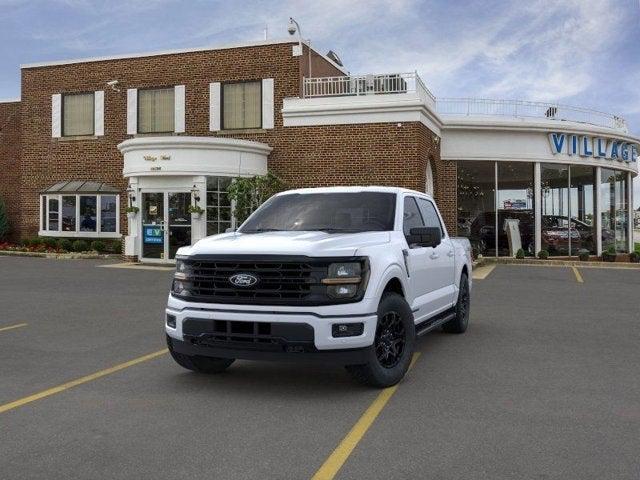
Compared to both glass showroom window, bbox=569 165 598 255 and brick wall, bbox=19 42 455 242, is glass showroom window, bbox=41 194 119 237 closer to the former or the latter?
brick wall, bbox=19 42 455 242

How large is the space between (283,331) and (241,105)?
61.1 feet

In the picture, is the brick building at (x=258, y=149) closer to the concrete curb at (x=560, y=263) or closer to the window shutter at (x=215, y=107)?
the window shutter at (x=215, y=107)

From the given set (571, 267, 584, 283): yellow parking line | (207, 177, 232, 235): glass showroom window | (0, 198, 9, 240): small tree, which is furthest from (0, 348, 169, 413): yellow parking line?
(0, 198, 9, 240): small tree

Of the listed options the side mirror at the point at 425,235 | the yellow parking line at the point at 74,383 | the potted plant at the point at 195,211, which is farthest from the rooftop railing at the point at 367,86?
the yellow parking line at the point at 74,383

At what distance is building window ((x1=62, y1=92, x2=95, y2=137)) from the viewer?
24906mm

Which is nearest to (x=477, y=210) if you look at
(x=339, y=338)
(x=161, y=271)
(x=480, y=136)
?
(x=480, y=136)

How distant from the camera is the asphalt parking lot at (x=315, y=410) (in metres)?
4.00

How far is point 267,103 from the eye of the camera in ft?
73.2

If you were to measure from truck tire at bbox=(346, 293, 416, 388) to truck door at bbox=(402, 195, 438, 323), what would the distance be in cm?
52

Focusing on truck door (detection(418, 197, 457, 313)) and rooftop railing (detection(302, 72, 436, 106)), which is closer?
truck door (detection(418, 197, 457, 313))

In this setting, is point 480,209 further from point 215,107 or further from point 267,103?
point 215,107

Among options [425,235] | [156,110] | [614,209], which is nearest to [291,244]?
[425,235]

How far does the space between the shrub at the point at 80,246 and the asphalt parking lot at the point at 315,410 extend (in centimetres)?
1480

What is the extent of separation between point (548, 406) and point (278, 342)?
2235 mm
